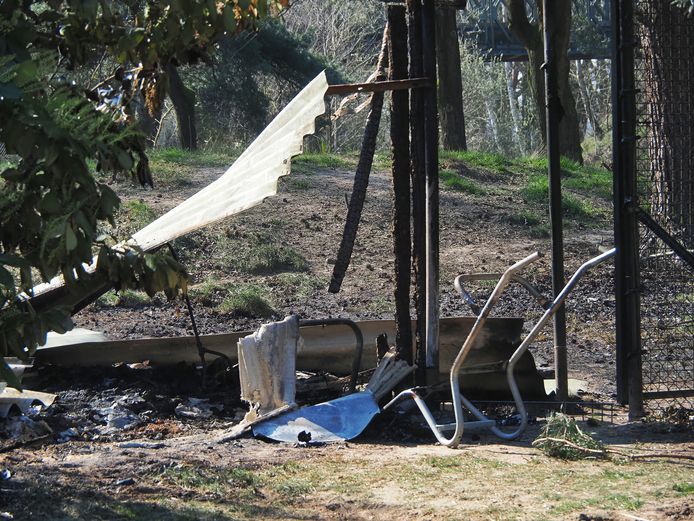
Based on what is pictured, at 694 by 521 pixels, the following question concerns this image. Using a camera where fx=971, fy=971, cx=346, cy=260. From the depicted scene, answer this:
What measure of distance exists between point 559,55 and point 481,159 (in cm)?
238

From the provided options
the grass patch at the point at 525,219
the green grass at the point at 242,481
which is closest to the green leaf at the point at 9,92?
the green grass at the point at 242,481

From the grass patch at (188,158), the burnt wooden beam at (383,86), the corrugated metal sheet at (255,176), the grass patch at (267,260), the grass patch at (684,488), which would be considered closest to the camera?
the grass patch at (684,488)

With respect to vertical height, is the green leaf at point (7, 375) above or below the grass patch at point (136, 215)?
below

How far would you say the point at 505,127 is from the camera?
114 ft

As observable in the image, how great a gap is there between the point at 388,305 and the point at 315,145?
13788 millimetres

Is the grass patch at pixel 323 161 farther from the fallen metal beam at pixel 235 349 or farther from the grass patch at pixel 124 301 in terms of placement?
the fallen metal beam at pixel 235 349

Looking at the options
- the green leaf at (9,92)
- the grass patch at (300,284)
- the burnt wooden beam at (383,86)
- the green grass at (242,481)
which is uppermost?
the burnt wooden beam at (383,86)

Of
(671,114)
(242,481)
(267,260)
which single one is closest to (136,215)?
(267,260)

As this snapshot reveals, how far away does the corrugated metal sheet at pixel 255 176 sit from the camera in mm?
4512

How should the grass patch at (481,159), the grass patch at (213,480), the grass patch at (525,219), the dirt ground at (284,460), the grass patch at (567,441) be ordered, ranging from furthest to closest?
the grass patch at (481,159) → the grass patch at (525,219) → the grass patch at (567,441) → the grass patch at (213,480) → the dirt ground at (284,460)

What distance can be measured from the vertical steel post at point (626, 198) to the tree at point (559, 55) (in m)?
10.3

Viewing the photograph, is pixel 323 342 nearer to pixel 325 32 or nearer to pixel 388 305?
pixel 388 305

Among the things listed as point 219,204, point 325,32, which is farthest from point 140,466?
point 325,32

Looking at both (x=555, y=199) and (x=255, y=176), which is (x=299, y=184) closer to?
(x=555, y=199)
